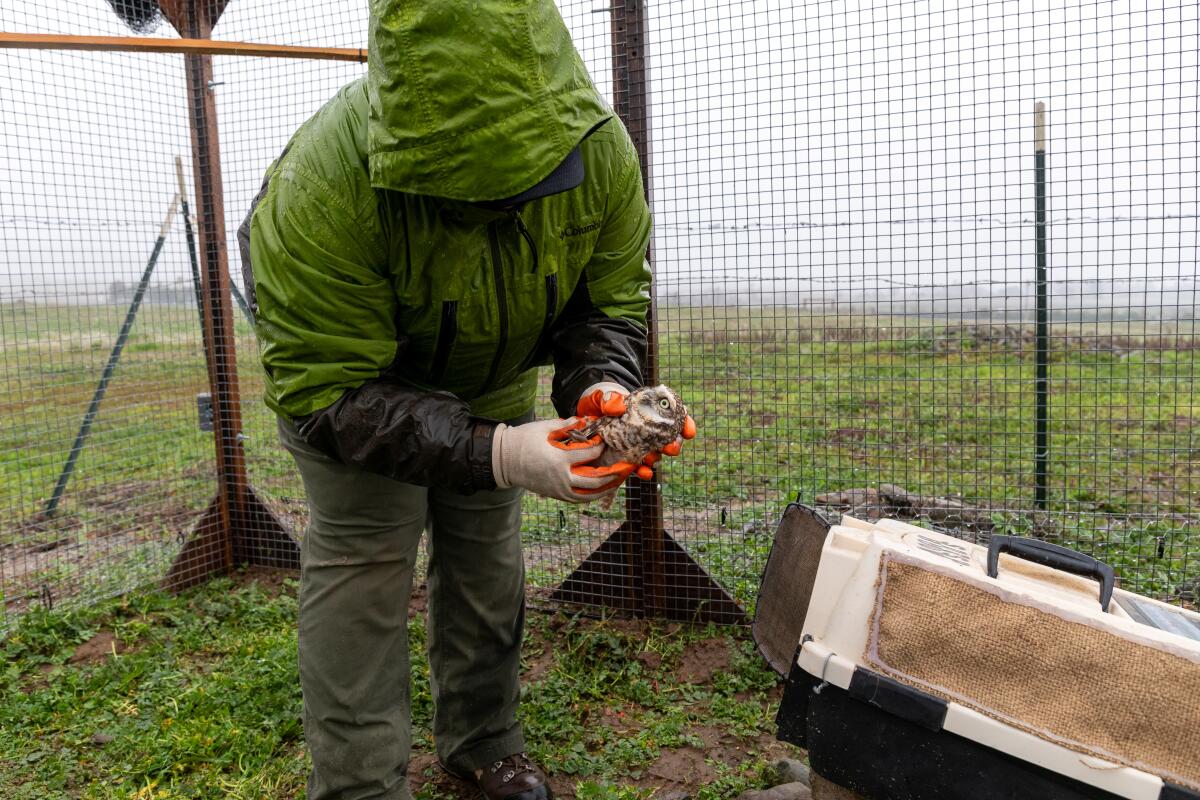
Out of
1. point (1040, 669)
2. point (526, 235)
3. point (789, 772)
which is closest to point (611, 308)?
point (526, 235)

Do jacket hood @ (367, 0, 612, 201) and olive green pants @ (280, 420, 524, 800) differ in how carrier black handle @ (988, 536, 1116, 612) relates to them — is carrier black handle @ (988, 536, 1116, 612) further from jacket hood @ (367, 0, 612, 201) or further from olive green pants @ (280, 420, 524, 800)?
olive green pants @ (280, 420, 524, 800)

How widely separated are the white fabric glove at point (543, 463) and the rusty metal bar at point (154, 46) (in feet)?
5.75

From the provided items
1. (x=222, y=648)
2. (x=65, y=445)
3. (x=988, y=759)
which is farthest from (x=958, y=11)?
(x=65, y=445)

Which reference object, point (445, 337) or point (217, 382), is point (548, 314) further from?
point (217, 382)

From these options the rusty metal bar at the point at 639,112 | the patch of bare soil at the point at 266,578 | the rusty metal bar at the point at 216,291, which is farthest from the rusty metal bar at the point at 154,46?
the patch of bare soil at the point at 266,578

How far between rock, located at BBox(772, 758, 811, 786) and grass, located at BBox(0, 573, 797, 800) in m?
0.06

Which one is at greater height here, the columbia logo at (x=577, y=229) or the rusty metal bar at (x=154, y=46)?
the rusty metal bar at (x=154, y=46)

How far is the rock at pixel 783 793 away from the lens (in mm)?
2080

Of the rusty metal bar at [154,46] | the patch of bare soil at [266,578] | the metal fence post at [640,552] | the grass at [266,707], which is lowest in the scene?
the grass at [266,707]

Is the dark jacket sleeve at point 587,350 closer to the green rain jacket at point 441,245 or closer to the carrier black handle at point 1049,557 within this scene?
the green rain jacket at point 441,245

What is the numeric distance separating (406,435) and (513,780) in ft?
3.71

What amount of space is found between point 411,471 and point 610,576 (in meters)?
1.76

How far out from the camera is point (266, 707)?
2695mm

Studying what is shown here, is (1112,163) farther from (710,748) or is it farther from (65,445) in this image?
(65,445)
